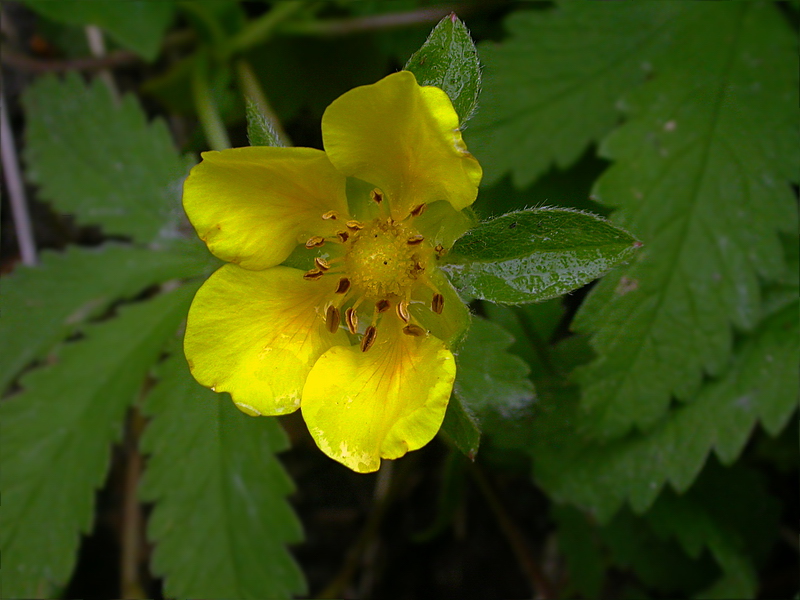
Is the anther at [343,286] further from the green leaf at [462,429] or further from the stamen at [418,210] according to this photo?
the green leaf at [462,429]

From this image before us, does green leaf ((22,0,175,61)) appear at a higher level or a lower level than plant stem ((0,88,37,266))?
higher

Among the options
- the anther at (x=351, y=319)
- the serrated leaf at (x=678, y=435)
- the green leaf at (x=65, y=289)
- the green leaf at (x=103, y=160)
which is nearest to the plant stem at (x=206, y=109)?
the green leaf at (x=103, y=160)

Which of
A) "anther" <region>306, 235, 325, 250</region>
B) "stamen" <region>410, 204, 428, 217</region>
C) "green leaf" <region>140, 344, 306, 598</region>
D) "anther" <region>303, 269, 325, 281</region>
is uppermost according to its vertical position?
"stamen" <region>410, 204, 428, 217</region>

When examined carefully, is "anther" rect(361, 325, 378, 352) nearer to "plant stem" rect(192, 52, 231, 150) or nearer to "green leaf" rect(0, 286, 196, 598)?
"green leaf" rect(0, 286, 196, 598)

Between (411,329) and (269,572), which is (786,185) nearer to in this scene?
(411,329)

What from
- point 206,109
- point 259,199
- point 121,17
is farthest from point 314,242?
point 121,17

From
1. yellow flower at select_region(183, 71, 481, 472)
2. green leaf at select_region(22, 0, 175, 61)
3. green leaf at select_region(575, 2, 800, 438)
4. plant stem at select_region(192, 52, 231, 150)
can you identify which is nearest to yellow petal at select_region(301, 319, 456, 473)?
yellow flower at select_region(183, 71, 481, 472)

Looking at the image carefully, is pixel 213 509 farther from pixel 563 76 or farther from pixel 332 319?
pixel 563 76

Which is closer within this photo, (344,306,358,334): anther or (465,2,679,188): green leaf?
(344,306,358,334): anther
